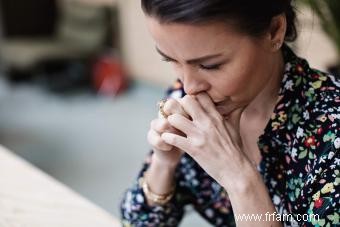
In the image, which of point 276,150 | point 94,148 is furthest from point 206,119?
point 94,148

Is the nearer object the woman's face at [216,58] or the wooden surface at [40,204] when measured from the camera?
the woman's face at [216,58]

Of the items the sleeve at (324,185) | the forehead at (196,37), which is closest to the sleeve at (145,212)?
the sleeve at (324,185)

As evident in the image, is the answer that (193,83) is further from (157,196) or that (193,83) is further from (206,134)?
(157,196)

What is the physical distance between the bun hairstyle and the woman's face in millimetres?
13

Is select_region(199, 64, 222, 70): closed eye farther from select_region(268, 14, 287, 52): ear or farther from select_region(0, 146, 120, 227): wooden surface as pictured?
select_region(0, 146, 120, 227): wooden surface

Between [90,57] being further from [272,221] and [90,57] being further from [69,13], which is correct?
[272,221]

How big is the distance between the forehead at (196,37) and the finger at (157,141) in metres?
0.24

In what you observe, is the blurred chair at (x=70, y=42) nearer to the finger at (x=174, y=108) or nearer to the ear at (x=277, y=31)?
the finger at (x=174, y=108)

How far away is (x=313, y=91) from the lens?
1.09 m

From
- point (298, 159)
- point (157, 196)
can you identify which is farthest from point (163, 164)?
point (298, 159)

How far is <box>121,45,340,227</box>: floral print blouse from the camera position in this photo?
1004 mm

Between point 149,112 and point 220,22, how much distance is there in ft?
11.1

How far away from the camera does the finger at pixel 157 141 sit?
114 centimetres

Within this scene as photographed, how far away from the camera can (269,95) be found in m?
1.16
